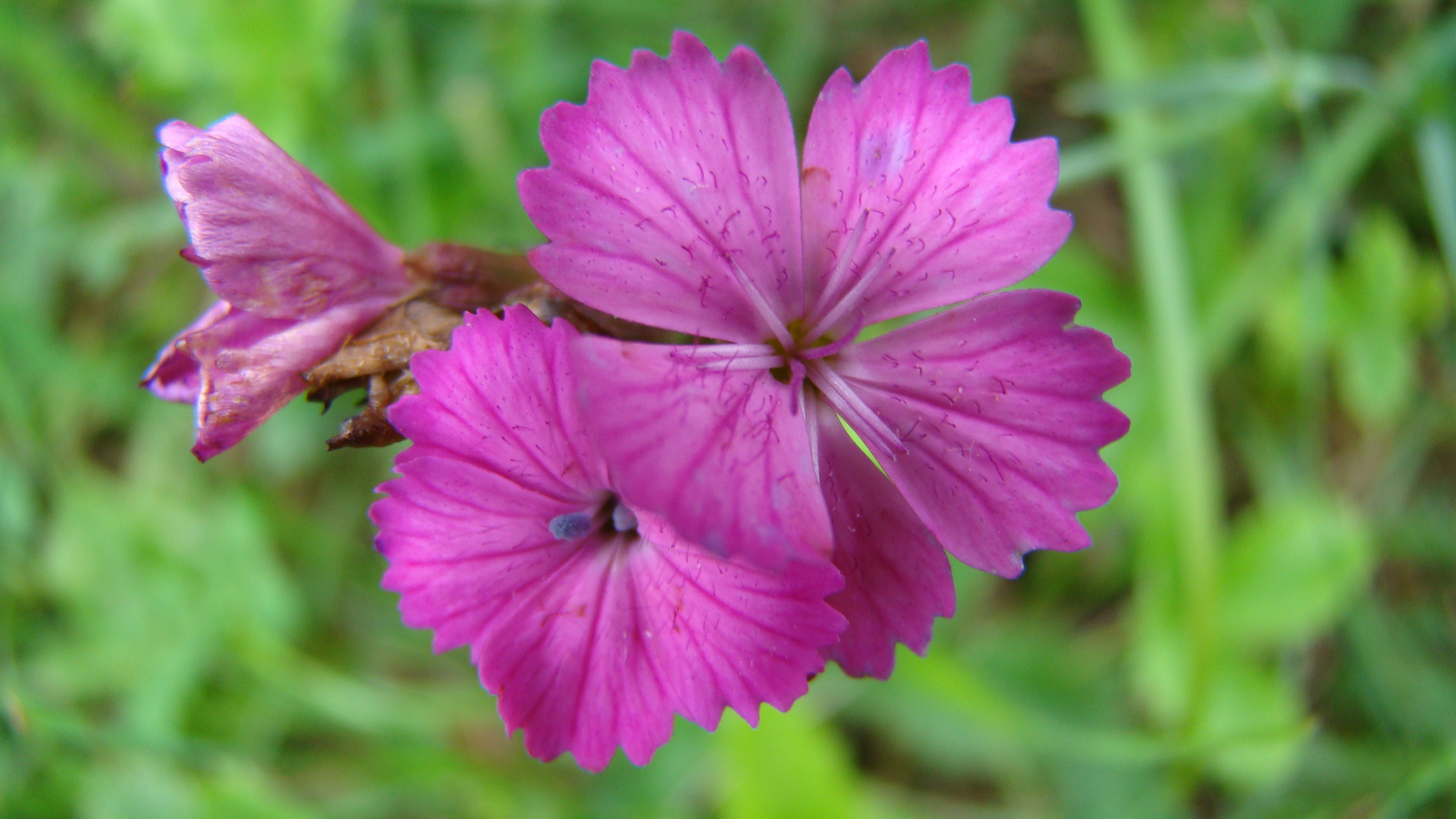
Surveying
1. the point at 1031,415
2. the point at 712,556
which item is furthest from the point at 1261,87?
the point at 712,556

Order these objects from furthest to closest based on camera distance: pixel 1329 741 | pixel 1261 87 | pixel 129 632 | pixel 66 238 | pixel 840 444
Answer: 1. pixel 66 238
2. pixel 129 632
3. pixel 1329 741
4. pixel 1261 87
5. pixel 840 444

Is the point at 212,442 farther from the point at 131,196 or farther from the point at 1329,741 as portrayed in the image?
the point at 1329,741

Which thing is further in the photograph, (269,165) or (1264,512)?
(1264,512)

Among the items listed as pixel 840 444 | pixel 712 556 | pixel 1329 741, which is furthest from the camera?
pixel 1329 741

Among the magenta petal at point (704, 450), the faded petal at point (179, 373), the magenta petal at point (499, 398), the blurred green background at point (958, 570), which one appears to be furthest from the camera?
the blurred green background at point (958, 570)

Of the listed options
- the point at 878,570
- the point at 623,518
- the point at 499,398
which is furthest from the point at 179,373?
the point at 878,570

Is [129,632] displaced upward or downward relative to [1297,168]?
downward

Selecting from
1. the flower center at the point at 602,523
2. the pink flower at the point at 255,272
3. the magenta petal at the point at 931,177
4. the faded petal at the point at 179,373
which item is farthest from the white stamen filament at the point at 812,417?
the faded petal at the point at 179,373

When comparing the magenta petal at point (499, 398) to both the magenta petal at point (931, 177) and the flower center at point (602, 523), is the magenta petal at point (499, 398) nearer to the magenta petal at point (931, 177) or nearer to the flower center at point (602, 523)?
the flower center at point (602, 523)
